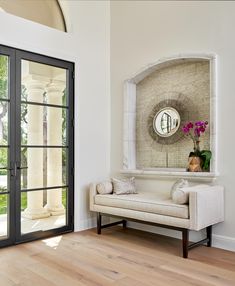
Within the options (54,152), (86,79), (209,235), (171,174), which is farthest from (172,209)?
(86,79)

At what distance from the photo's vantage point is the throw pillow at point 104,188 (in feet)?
14.0

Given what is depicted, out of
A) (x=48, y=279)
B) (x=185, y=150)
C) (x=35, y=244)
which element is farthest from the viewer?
(x=185, y=150)

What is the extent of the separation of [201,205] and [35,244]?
2071 millimetres

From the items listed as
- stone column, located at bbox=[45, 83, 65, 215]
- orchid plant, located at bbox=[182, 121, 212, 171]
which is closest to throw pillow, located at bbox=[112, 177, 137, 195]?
stone column, located at bbox=[45, 83, 65, 215]

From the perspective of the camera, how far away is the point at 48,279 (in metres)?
2.72

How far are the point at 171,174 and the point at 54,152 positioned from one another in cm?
162

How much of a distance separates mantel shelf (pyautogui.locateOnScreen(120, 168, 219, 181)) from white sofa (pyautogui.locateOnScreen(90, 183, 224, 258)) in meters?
0.18

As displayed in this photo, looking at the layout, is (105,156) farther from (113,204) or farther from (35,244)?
(35,244)

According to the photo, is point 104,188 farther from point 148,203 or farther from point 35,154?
point 35,154

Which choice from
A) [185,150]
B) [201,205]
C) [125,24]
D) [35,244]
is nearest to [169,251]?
[201,205]

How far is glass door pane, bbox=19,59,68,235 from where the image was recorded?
3896mm

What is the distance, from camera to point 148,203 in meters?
3.64

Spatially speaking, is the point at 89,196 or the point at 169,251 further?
the point at 89,196

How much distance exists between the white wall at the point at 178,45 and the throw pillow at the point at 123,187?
24 centimetres
